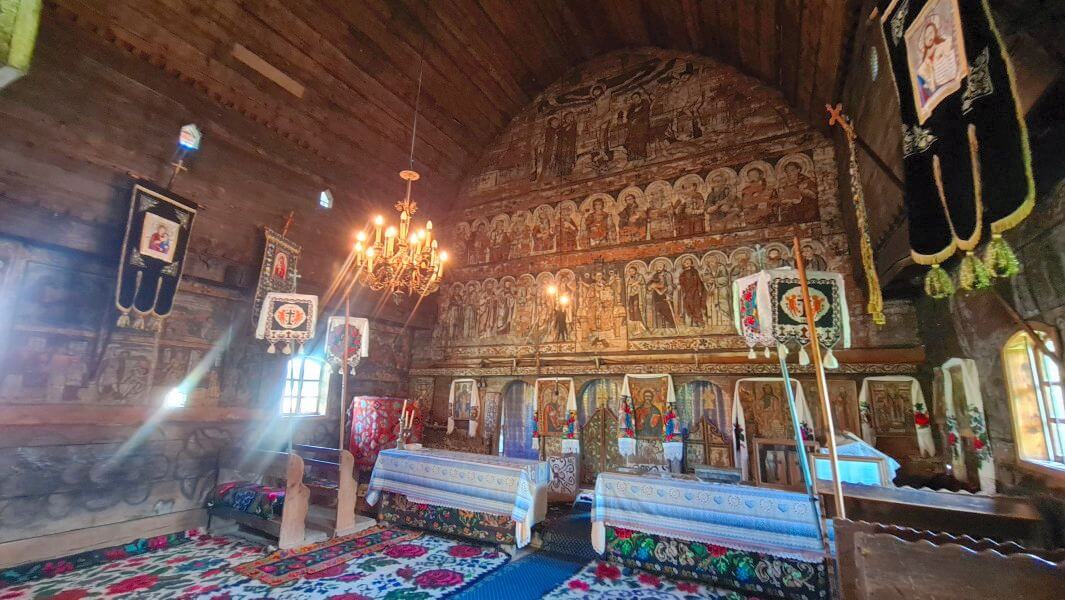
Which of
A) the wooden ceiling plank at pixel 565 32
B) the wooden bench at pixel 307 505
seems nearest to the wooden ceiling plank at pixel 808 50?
the wooden ceiling plank at pixel 565 32

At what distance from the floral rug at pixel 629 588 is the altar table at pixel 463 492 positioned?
0.87m

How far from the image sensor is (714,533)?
4.35 m

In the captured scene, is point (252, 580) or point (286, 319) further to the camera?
point (286, 319)

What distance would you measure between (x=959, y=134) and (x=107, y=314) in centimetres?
898

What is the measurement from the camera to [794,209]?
Result: 7.88 m

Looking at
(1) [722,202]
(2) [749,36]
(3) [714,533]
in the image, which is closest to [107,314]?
(3) [714,533]

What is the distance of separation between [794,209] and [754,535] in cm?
602

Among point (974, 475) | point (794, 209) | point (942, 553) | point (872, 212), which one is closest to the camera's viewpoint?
point (942, 553)

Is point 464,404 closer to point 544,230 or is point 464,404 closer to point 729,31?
point 544,230

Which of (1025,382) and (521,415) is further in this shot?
(521,415)

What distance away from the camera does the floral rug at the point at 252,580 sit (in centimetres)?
413

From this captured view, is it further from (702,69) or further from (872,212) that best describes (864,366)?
(702,69)

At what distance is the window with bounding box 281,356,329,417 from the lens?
860 centimetres

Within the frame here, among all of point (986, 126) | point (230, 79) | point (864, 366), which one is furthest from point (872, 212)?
point (230, 79)
